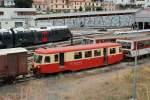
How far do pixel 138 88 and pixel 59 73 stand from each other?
7006 millimetres

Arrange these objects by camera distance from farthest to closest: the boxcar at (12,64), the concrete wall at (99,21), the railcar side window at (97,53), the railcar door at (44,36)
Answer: the concrete wall at (99,21)
the railcar door at (44,36)
the railcar side window at (97,53)
the boxcar at (12,64)

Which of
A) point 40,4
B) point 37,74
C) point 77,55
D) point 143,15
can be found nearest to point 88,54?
point 77,55

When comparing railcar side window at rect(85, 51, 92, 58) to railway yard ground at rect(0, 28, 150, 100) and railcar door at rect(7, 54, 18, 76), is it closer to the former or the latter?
railway yard ground at rect(0, 28, 150, 100)

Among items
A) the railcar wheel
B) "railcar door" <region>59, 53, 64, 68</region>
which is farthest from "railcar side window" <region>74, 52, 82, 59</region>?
the railcar wheel

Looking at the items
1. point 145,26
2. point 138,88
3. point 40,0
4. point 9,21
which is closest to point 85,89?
point 138,88

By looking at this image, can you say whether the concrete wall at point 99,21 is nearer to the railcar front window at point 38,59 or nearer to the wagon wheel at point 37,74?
the railcar front window at point 38,59

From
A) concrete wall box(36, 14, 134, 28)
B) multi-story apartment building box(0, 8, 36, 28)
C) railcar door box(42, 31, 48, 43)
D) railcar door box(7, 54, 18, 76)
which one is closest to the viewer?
railcar door box(7, 54, 18, 76)

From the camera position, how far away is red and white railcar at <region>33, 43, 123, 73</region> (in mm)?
26453

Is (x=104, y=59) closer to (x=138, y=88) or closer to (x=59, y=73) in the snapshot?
(x=59, y=73)

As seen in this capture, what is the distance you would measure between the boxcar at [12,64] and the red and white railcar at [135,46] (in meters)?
11.3

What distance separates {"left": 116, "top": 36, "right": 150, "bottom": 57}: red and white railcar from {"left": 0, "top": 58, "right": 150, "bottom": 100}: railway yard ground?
12.8 ft

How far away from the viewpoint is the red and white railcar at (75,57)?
26453mm

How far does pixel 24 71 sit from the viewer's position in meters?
25.0

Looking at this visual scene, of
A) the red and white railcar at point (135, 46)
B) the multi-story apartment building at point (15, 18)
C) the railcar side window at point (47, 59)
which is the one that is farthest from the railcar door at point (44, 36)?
the multi-story apartment building at point (15, 18)
